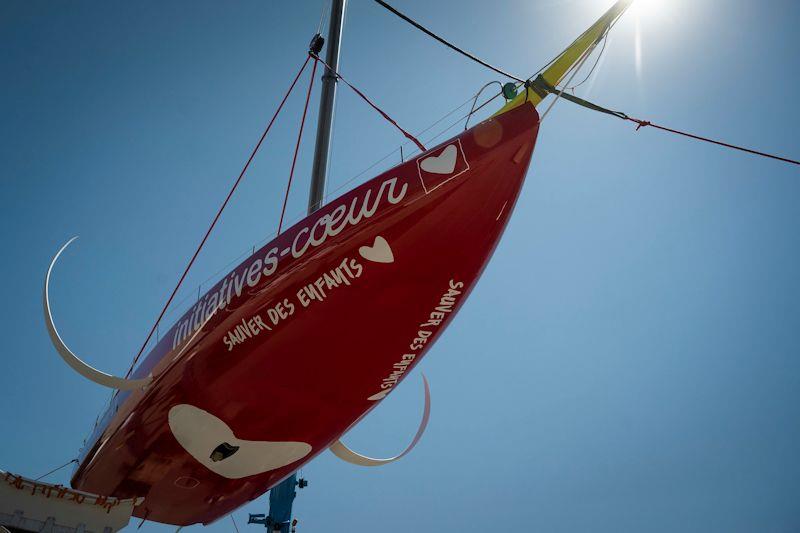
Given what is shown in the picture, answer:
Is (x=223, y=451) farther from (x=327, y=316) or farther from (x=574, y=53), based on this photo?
(x=574, y=53)

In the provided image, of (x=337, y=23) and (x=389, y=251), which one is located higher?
(x=337, y=23)

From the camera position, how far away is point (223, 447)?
15.3ft

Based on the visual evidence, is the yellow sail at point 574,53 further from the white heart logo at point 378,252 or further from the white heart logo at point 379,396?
the white heart logo at point 379,396

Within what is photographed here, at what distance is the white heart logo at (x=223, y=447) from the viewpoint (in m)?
4.53

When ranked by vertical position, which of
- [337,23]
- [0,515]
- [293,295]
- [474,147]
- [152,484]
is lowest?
[0,515]

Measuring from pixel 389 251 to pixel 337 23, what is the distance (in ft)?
12.7

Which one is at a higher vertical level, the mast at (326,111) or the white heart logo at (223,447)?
the mast at (326,111)

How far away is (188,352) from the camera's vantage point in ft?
14.8

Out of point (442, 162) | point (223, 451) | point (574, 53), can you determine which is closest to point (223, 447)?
point (223, 451)

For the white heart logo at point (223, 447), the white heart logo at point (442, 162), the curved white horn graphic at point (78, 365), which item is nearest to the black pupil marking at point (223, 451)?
the white heart logo at point (223, 447)

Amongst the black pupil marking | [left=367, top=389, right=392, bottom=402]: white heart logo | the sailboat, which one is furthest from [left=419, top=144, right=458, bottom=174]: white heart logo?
the black pupil marking

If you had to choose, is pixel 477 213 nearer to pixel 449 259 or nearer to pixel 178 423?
pixel 449 259

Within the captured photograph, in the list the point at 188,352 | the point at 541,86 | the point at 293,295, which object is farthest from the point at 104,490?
the point at 541,86

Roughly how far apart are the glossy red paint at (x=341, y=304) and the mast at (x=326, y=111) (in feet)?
5.45
